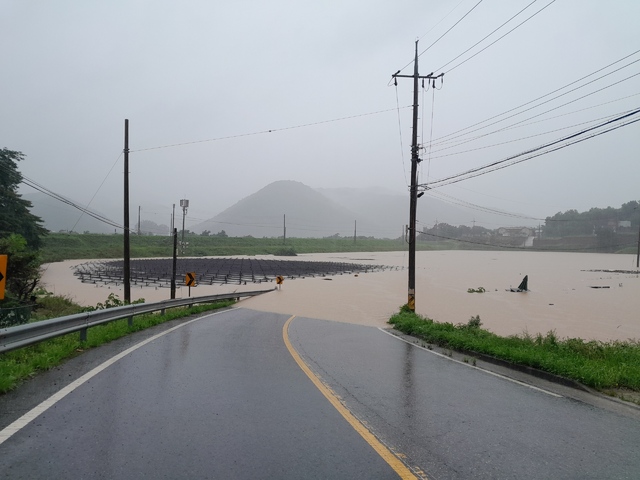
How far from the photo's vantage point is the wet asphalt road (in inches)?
167

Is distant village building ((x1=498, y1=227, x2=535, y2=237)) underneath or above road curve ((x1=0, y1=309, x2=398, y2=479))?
above

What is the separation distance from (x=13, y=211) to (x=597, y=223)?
489ft

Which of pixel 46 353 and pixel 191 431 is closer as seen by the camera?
pixel 191 431

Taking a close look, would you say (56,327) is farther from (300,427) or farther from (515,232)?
(515,232)

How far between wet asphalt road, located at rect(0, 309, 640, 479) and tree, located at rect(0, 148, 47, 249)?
135 ft

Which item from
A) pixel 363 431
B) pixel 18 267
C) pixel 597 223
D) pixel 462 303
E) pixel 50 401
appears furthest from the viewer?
→ pixel 597 223

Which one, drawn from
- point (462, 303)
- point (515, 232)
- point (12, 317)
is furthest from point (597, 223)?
point (12, 317)

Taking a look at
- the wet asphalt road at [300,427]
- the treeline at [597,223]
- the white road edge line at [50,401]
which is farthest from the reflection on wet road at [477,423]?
the treeline at [597,223]

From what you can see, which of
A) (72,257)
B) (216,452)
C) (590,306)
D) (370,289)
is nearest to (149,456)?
(216,452)

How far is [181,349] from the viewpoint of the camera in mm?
10227

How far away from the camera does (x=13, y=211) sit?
45188mm

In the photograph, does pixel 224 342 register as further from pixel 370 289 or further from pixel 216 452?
pixel 370 289

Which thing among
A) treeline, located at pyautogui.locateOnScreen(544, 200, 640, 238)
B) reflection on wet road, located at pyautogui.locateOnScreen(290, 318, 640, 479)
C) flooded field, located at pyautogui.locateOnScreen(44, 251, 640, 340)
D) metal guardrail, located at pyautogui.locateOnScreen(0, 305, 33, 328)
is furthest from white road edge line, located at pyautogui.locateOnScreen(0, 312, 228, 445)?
treeline, located at pyautogui.locateOnScreen(544, 200, 640, 238)

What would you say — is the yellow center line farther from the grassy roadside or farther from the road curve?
the grassy roadside
